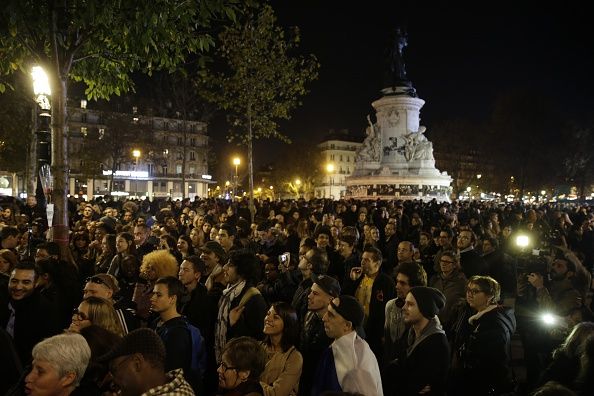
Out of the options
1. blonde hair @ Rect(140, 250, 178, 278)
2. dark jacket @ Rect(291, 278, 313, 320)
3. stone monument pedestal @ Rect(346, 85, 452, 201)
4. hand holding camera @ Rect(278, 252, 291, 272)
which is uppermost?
stone monument pedestal @ Rect(346, 85, 452, 201)

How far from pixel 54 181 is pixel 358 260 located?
5188 mm

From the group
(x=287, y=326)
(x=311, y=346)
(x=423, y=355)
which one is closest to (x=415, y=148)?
(x=311, y=346)

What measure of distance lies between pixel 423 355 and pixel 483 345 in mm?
860

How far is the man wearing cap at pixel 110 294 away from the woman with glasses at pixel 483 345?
3222 mm

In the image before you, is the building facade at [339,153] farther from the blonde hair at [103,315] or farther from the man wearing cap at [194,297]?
the blonde hair at [103,315]

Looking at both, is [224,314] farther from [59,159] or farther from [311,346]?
[59,159]

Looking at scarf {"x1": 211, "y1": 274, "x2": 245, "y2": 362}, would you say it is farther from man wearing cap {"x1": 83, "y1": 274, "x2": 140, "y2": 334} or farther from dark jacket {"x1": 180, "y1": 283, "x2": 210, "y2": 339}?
man wearing cap {"x1": 83, "y1": 274, "x2": 140, "y2": 334}

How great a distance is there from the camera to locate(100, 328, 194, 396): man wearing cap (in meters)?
2.80

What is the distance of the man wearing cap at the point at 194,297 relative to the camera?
544 centimetres

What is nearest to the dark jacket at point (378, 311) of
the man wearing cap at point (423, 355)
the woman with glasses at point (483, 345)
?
the woman with glasses at point (483, 345)

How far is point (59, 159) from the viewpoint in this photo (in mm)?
7684

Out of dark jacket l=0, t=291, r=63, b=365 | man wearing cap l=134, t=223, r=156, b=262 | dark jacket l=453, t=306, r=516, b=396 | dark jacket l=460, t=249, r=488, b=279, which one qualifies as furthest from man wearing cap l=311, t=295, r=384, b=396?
man wearing cap l=134, t=223, r=156, b=262

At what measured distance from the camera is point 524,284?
6.56m

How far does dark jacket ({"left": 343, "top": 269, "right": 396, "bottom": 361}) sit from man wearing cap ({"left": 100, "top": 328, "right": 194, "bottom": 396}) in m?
3.52
